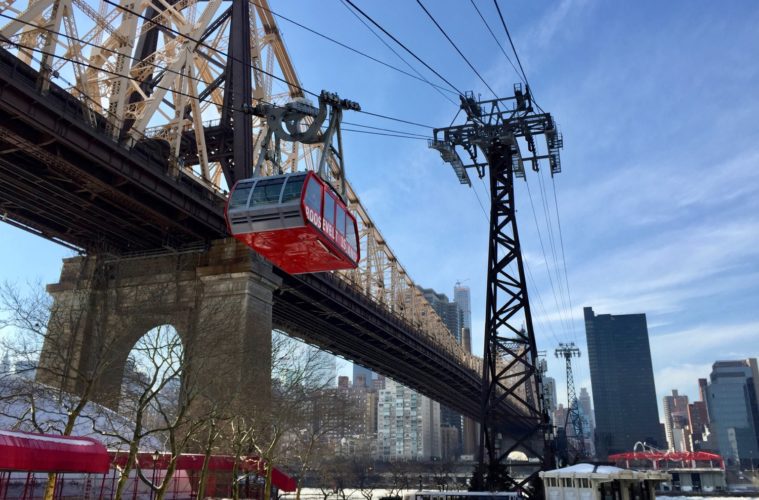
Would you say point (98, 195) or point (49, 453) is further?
point (98, 195)

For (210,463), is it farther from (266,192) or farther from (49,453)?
(266,192)

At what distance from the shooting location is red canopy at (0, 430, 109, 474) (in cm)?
1498

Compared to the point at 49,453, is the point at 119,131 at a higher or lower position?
higher

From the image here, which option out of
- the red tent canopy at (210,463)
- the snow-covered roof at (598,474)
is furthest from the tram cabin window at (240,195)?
the snow-covered roof at (598,474)

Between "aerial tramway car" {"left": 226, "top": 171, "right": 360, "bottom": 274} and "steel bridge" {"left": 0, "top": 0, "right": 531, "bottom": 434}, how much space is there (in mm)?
4067

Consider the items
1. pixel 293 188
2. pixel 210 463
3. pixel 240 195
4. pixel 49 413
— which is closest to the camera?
pixel 293 188

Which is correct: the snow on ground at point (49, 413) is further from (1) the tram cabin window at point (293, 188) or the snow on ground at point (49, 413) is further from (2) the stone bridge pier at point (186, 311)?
(1) the tram cabin window at point (293, 188)

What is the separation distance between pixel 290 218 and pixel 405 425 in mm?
172310

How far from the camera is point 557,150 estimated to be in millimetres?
29656

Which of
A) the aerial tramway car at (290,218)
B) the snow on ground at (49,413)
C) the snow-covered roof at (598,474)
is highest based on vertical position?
the aerial tramway car at (290,218)

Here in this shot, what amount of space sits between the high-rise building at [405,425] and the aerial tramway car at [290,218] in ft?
529

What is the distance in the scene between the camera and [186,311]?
37.3 metres

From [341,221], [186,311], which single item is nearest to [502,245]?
[341,221]

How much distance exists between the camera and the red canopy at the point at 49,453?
1498cm
